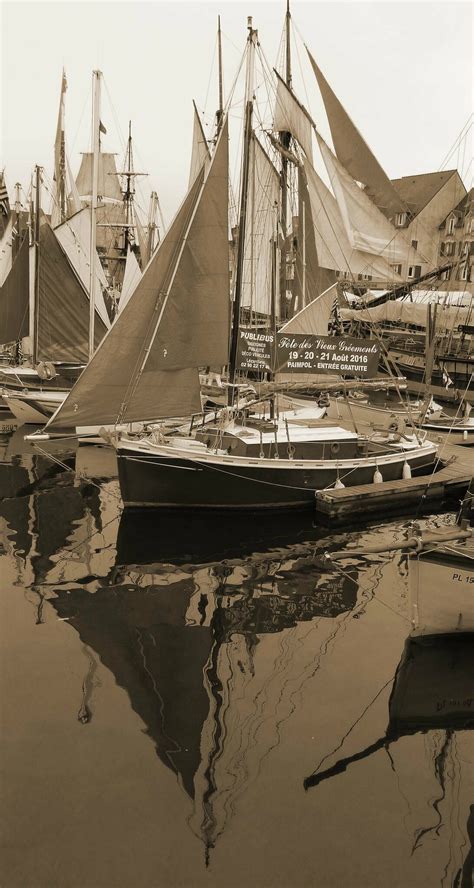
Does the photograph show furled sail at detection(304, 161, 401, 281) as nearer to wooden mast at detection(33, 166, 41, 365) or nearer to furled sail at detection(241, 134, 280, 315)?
furled sail at detection(241, 134, 280, 315)

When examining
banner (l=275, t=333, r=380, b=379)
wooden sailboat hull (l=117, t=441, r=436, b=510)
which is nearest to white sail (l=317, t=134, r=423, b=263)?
banner (l=275, t=333, r=380, b=379)

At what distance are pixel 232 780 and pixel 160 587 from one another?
691 centimetres

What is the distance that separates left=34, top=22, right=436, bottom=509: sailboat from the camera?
19.4m

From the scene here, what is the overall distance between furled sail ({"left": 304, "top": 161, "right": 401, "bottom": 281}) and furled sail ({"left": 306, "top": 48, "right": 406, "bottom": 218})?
1384mm

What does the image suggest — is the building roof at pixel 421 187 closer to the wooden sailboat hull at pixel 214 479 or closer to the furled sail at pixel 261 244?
the furled sail at pixel 261 244

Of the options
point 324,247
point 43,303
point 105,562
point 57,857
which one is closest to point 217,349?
point 105,562

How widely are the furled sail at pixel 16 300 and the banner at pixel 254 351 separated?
21.6 meters

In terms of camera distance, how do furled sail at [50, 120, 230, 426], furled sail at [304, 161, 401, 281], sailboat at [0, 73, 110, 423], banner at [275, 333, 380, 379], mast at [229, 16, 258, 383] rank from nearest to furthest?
1. furled sail at [50, 120, 230, 426]
2. mast at [229, 16, 258, 383]
3. banner at [275, 333, 380, 379]
4. furled sail at [304, 161, 401, 281]
5. sailboat at [0, 73, 110, 423]

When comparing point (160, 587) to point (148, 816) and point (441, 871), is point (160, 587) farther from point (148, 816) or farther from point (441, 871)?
point (441, 871)

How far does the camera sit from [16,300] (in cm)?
Answer: 3866

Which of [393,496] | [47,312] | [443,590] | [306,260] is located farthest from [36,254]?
[443,590]

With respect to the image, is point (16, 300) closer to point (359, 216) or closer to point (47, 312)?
point (47, 312)

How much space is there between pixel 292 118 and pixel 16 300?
19.4 metres

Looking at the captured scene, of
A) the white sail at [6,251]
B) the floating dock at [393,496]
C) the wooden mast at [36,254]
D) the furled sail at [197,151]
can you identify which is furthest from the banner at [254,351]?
the white sail at [6,251]
